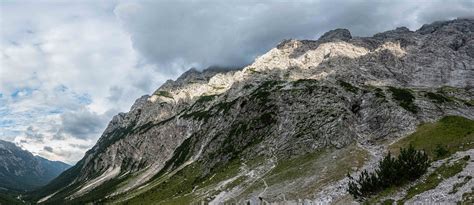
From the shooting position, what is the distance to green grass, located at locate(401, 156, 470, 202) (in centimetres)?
6241

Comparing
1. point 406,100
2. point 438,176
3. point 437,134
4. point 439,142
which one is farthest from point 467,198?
point 406,100

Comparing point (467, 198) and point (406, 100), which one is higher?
point (406, 100)

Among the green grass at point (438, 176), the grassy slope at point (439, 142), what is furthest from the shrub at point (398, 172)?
the green grass at point (438, 176)

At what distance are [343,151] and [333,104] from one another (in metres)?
52.9

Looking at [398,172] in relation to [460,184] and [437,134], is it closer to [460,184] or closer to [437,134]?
[460,184]

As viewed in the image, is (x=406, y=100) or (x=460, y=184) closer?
(x=460, y=184)

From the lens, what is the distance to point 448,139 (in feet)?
378

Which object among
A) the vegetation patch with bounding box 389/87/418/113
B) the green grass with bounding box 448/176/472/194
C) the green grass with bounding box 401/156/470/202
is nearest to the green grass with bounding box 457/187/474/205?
the green grass with bounding box 448/176/472/194

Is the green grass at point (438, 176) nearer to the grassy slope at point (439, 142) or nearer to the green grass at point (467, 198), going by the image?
the grassy slope at point (439, 142)

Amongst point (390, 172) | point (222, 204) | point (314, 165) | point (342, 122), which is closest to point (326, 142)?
point (342, 122)

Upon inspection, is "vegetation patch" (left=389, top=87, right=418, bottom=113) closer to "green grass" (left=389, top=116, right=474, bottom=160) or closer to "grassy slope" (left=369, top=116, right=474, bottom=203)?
"grassy slope" (left=369, top=116, right=474, bottom=203)

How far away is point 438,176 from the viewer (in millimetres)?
65562

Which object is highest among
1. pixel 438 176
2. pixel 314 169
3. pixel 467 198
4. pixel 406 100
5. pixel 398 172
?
pixel 406 100

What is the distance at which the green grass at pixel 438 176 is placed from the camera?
62.4 meters
